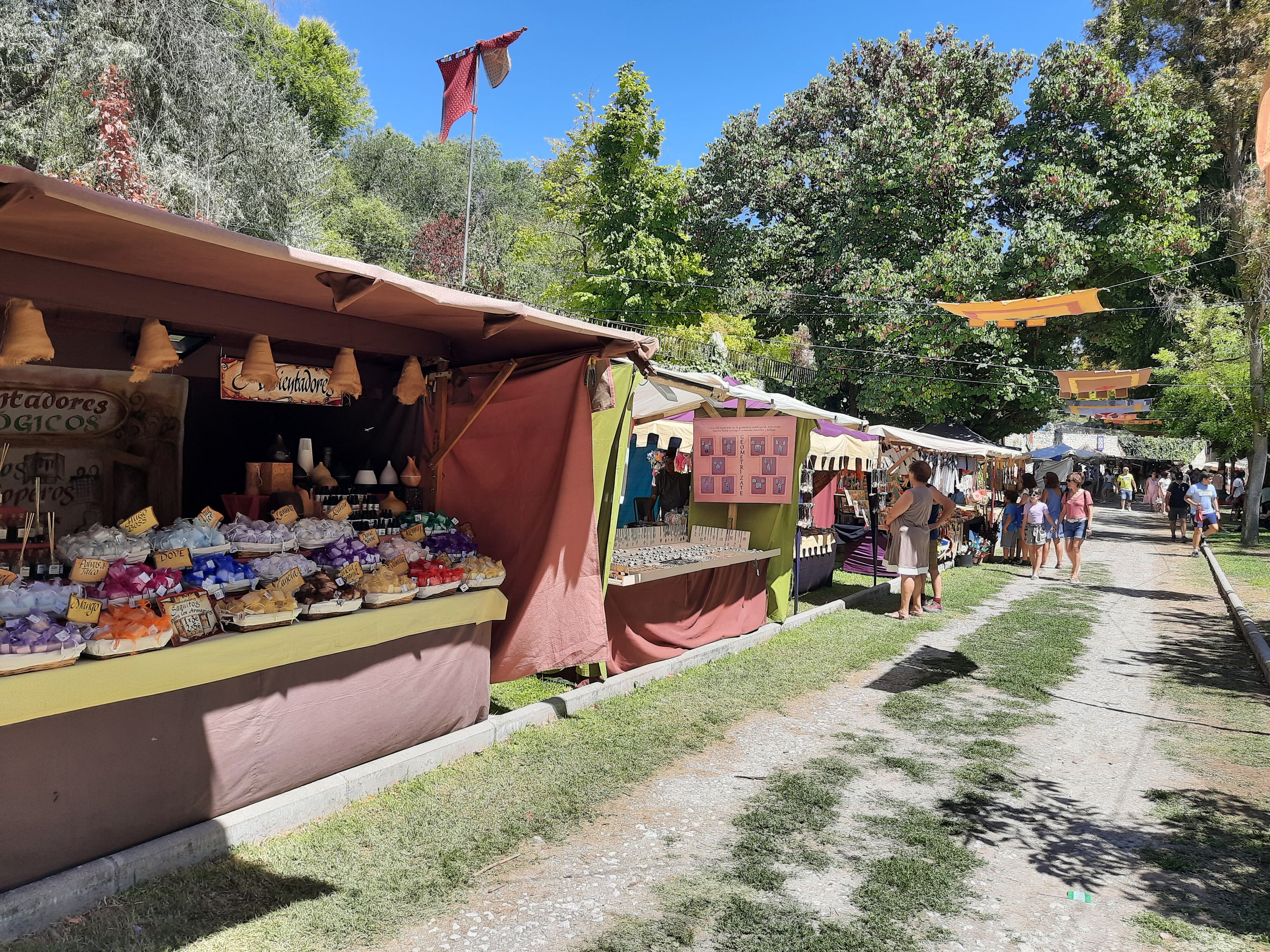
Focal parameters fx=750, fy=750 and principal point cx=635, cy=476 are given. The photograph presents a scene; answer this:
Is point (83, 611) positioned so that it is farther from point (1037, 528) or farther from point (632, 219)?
point (632, 219)

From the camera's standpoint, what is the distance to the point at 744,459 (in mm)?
8367

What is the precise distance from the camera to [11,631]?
9.79 ft

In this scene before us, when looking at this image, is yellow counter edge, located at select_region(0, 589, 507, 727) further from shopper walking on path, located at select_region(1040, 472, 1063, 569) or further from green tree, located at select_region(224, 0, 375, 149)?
green tree, located at select_region(224, 0, 375, 149)

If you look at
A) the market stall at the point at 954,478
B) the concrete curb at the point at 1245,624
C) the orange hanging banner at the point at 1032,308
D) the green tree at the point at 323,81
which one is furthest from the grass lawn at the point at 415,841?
the green tree at the point at 323,81

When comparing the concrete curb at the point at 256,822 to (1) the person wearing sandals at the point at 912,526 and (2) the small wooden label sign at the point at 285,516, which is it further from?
(1) the person wearing sandals at the point at 912,526

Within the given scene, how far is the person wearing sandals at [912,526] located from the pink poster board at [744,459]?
6.11 ft

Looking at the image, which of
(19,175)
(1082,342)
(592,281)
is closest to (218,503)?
(19,175)

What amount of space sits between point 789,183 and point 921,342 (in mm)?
8392

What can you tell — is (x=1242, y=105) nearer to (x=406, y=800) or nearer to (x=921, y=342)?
(x=921, y=342)

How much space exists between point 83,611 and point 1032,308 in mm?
15093

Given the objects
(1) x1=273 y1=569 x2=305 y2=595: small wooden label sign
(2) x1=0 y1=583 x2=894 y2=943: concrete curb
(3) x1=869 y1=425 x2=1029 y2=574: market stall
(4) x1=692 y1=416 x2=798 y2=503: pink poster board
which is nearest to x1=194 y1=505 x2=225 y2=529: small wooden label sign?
(1) x1=273 y1=569 x2=305 y2=595: small wooden label sign

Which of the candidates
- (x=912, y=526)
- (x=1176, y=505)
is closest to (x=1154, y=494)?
(x=1176, y=505)

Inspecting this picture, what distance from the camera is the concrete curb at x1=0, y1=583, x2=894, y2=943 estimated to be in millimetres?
2852

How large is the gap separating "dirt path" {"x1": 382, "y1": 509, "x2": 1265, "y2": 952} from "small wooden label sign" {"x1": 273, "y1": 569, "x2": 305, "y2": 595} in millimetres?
1782
